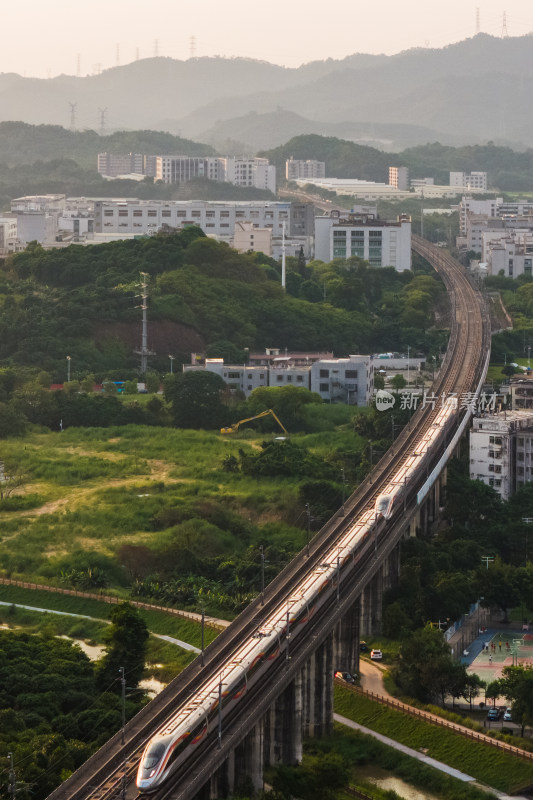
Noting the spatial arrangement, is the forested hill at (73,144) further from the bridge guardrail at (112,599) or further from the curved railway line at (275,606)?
the bridge guardrail at (112,599)

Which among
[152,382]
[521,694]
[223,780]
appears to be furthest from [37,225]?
[223,780]

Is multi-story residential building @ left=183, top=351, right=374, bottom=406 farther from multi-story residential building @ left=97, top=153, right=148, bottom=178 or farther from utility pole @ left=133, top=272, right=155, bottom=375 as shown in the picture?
multi-story residential building @ left=97, top=153, right=148, bottom=178

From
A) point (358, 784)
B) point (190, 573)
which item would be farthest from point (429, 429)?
point (358, 784)

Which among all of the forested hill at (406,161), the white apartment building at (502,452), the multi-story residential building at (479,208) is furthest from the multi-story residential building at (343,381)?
the forested hill at (406,161)

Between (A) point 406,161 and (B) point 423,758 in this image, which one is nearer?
(B) point 423,758

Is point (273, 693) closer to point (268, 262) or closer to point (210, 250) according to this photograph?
point (210, 250)

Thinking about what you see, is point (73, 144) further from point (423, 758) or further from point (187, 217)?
point (423, 758)

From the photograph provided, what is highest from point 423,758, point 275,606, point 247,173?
point 247,173

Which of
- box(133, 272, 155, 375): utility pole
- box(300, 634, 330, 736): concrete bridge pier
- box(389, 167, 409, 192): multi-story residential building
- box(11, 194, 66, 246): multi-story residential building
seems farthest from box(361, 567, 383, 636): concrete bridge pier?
box(389, 167, 409, 192): multi-story residential building
